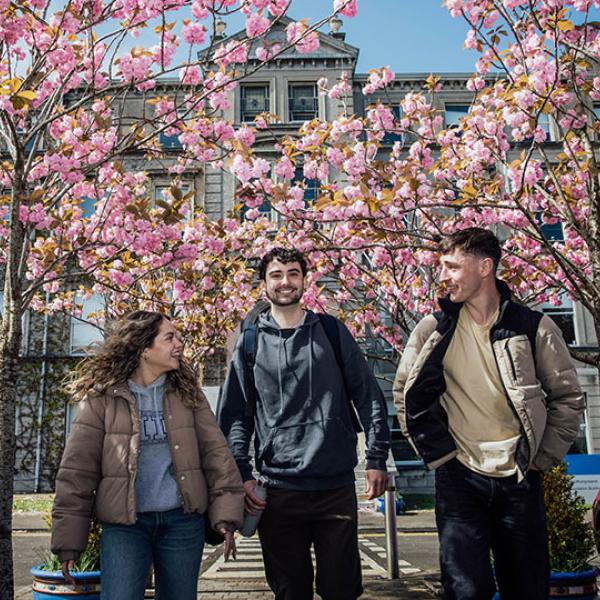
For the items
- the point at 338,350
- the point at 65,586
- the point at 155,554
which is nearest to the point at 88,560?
the point at 65,586

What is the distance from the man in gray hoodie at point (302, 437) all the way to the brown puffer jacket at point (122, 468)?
26 cm

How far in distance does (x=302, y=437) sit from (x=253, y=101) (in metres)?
22.6

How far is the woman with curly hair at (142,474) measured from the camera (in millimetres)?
3150

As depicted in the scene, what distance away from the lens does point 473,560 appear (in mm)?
3205

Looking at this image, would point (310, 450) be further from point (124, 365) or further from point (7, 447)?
point (7, 447)

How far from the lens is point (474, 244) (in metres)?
3.58

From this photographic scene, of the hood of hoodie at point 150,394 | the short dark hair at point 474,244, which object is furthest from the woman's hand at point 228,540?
the short dark hair at point 474,244

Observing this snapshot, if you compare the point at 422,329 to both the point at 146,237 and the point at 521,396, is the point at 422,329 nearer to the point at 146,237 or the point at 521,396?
the point at 521,396

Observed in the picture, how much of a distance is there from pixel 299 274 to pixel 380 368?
18.3 meters

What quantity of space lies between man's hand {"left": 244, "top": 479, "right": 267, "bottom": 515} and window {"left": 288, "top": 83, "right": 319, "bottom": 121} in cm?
2237

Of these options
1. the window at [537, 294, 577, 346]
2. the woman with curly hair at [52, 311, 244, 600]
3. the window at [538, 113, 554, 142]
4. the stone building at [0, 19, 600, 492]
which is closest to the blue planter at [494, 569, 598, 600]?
the woman with curly hair at [52, 311, 244, 600]

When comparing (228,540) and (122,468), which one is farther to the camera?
(228,540)

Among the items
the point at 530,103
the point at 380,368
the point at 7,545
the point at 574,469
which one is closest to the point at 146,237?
the point at 7,545

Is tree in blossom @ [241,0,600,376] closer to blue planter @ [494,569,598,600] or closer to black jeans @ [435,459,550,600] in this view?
blue planter @ [494,569,598,600]
